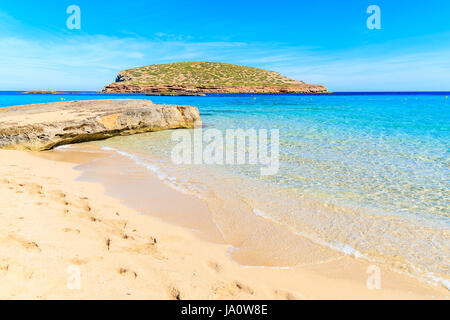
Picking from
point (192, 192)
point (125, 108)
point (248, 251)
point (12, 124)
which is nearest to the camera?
point (248, 251)

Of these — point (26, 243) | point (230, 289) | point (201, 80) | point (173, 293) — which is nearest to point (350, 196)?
point (230, 289)

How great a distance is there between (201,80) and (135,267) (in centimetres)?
10122

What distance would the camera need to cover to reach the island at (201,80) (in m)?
88.1

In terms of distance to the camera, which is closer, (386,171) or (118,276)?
(118,276)

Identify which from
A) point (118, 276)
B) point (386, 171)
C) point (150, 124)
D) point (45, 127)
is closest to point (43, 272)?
point (118, 276)

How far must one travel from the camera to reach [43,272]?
221 cm

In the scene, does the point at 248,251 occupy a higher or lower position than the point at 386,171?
lower

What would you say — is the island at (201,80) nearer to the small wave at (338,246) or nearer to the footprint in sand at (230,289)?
the small wave at (338,246)

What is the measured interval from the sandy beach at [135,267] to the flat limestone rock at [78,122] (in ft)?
19.1

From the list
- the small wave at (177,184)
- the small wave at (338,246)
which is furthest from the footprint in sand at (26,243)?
the small wave at (338,246)

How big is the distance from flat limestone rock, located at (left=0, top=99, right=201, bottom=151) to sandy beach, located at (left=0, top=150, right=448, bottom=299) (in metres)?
5.81

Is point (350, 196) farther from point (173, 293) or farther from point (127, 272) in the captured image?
point (127, 272)
